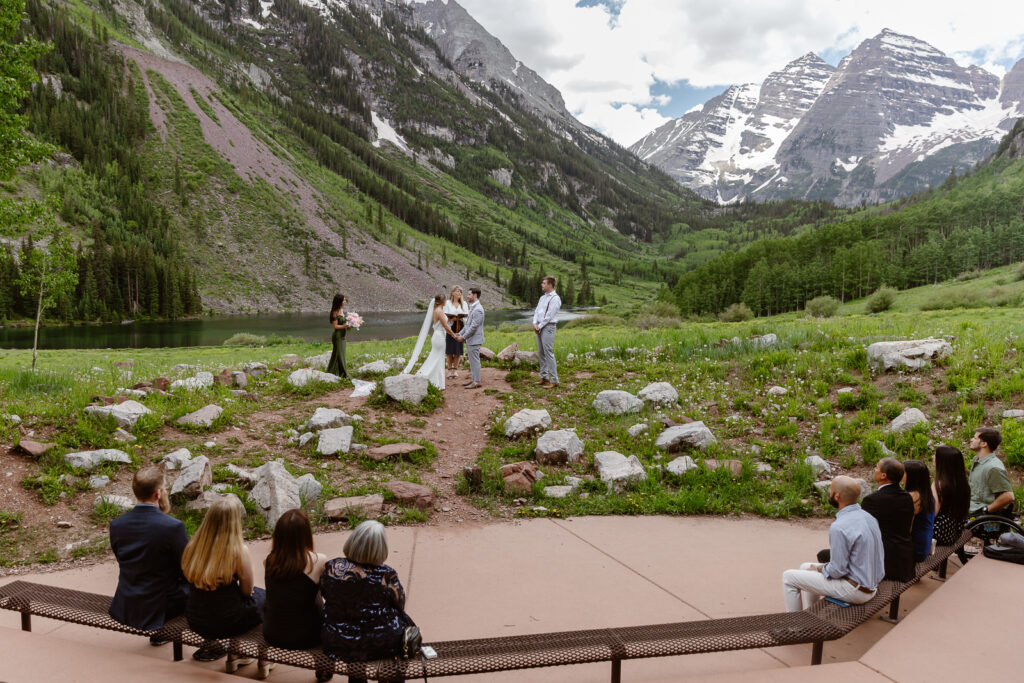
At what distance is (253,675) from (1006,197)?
6459 inches

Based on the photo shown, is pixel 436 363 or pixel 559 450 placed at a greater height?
pixel 436 363

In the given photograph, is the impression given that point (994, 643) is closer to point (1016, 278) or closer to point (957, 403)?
point (957, 403)

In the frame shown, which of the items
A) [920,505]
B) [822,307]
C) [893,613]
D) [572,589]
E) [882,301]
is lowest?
[572,589]

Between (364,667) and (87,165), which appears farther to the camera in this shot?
(87,165)

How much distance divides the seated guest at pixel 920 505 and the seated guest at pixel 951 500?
2.06 ft

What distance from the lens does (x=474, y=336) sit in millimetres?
15062

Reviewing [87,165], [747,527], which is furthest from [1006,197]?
[87,165]

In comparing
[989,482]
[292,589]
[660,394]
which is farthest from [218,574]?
[660,394]

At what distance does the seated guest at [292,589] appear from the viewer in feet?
13.2

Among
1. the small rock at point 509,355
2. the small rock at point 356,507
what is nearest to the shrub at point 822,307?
the small rock at point 509,355

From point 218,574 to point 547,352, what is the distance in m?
11.1

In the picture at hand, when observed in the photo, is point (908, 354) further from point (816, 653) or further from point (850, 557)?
point (816, 653)

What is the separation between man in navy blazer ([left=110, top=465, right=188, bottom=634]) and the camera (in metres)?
4.44

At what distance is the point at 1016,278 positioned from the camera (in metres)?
60.1
